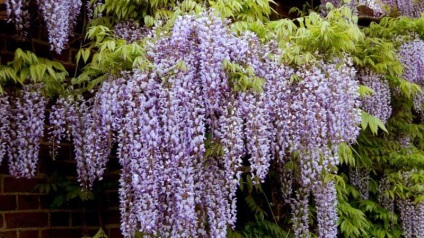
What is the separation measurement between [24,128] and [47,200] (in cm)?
63

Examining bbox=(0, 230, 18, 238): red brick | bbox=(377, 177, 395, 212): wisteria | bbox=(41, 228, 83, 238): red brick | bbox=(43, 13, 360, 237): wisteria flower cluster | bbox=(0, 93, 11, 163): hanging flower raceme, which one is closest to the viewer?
bbox=(43, 13, 360, 237): wisteria flower cluster

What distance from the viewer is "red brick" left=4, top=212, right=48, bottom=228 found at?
3.74 m

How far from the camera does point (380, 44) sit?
4906mm

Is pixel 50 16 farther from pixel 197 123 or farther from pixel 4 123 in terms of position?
pixel 197 123

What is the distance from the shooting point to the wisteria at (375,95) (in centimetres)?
493

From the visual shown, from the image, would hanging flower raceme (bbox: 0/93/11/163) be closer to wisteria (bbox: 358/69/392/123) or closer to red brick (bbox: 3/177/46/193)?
red brick (bbox: 3/177/46/193)

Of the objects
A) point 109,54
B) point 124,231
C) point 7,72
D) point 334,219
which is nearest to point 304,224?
point 334,219

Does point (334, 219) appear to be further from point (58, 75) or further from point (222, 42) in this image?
point (58, 75)

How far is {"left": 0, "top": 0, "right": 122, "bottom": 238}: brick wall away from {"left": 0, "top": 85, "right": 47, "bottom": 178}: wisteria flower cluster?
264 millimetres

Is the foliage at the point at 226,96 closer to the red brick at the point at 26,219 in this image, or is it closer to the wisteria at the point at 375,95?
the red brick at the point at 26,219

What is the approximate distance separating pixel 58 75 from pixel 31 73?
0.59 ft

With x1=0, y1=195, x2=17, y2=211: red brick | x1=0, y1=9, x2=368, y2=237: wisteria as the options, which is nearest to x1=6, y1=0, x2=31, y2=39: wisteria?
x1=0, y1=9, x2=368, y2=237: wisteria

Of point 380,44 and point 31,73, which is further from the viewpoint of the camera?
point 380,44

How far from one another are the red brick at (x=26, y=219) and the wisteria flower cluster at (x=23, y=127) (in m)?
0.34
